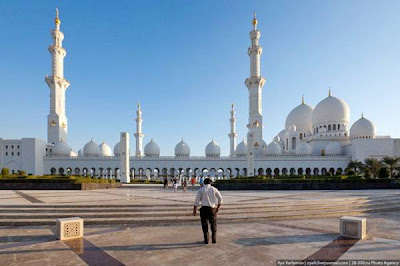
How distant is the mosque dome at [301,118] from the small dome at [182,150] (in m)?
27.0

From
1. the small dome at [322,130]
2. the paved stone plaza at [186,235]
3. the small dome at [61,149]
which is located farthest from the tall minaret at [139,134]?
the paved stone plaza at [186,235]

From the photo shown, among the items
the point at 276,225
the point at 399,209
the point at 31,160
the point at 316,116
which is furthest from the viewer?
the point at 316,116

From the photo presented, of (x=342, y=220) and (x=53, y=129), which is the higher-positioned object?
(x=53, y=129)

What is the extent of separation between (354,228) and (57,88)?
5749cm

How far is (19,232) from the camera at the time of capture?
7.75 metres

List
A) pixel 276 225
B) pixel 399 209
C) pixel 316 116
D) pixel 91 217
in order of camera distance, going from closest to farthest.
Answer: pixel 276 225
pixel 91 217
pixel 399 209
pixel 316 116

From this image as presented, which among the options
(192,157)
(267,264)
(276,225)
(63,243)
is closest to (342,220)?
(276,225)

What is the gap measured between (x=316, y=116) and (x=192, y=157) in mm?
29406

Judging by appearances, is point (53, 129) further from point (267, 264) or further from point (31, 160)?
point (267, 264)

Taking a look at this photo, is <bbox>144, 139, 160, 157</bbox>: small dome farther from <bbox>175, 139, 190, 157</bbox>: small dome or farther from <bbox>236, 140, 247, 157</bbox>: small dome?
<bbox>236, 140, 247, 157</bbox>: small dome

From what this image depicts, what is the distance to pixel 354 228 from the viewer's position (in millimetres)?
7156

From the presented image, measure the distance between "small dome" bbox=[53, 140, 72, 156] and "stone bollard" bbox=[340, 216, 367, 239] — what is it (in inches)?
2227

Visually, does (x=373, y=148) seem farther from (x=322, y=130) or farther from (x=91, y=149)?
(x=91, y=149)

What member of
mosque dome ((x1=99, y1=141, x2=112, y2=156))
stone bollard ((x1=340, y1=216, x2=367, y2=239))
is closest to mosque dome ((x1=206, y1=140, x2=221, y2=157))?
mosque dome ((x1=99, y1=141, x2=112, y2=156))
